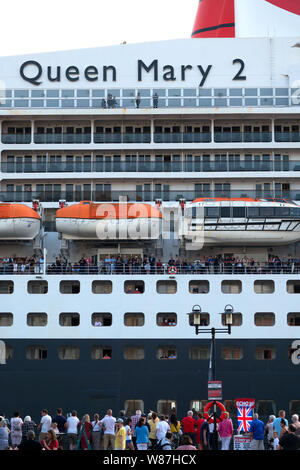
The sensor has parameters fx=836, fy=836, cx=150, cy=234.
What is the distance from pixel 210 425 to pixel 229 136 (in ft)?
52.9

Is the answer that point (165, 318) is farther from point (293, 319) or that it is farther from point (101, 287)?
point (293, 319)

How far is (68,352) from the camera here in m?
27.9

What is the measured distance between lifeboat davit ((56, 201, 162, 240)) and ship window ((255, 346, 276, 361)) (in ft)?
18.1

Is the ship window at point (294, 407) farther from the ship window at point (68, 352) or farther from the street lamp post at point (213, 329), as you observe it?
the ship window at point (68, 352)

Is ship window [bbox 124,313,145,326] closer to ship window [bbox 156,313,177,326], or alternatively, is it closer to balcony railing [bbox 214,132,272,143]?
ship window [bbox 156,313,177,326]

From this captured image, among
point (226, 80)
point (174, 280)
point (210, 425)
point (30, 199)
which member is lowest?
point (210, 425)

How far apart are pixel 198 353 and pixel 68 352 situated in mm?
4334

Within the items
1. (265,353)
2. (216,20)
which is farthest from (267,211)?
(216,20)

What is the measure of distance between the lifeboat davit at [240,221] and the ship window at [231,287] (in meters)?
2.04

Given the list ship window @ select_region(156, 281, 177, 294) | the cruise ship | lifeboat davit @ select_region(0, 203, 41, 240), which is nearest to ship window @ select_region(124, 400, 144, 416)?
the cruise ship

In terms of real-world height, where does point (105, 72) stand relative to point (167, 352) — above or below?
above

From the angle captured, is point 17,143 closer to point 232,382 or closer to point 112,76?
point 112,76

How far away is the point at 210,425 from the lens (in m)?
18.6
